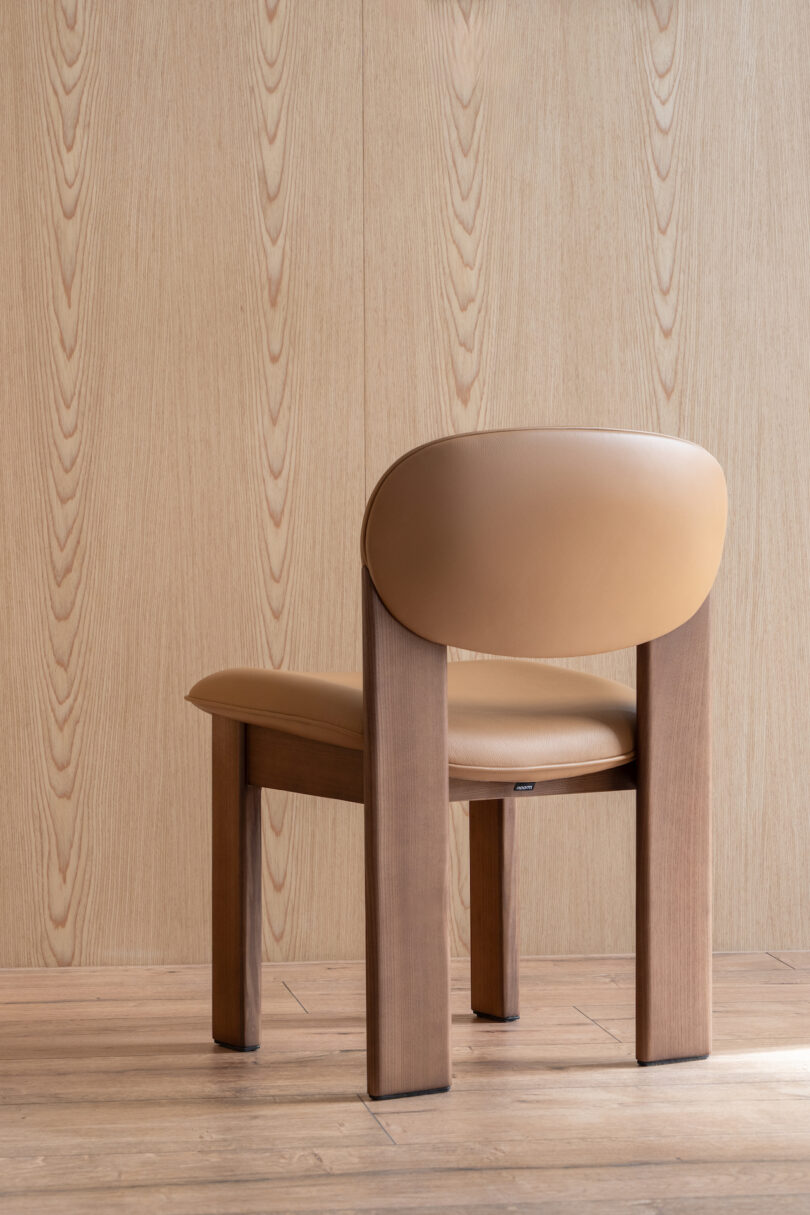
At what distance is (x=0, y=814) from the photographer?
1.82m

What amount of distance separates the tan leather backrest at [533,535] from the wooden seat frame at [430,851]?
58mm

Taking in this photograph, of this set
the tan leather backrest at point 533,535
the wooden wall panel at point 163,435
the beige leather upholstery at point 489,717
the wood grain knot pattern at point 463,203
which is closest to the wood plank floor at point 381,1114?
the wooden wall panel at point 163,435

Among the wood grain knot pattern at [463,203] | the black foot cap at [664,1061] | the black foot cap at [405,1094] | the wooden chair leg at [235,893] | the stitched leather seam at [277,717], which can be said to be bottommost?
the black foot cap at [664,1061]

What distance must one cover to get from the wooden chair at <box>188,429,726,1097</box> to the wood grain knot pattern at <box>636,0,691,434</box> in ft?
2.34

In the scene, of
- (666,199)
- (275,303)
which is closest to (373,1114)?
(275,303)

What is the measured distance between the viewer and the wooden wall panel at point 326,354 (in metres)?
1.83

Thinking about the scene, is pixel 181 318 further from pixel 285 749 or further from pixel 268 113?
pixel 285 749

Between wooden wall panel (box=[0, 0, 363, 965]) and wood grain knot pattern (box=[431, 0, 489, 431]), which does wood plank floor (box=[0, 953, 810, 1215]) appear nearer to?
wooden wall panel (box=[0, 0, 363, 965])

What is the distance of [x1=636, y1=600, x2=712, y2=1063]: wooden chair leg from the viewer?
1307mm

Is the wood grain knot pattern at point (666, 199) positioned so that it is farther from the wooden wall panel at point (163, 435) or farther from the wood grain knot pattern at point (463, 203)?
the wooden wall panel at point (163, 435)

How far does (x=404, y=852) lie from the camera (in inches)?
47.5

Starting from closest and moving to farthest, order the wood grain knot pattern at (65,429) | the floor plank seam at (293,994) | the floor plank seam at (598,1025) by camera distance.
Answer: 1. the floor plank seam at (598,1025)
2. the floor plank seam at (293,994)
3. the wood grain knot pattern at (65,429)

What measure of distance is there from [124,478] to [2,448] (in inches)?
7.3

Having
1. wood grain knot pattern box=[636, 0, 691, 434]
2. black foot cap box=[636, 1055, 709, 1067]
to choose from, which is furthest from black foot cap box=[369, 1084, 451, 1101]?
wood grain knot pattern box=[636, 0, 691, 434]
